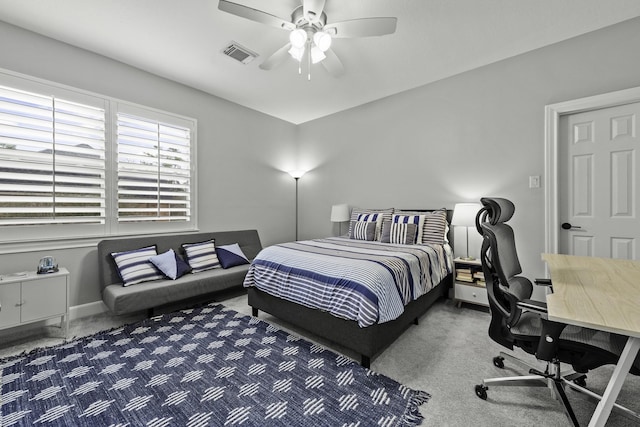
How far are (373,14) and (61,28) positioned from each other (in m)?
2.89

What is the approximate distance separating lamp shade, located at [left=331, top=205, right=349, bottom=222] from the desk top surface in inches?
111

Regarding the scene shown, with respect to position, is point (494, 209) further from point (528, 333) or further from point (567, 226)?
point (567, 226)

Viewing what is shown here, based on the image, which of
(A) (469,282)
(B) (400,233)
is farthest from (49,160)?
(A) (469,282)

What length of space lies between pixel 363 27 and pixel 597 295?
2.21m

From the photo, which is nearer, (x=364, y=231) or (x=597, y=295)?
(x=597, y=295)

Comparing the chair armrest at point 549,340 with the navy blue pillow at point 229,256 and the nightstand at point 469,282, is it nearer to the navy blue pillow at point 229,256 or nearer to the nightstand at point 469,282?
the nightstand at point 469,282

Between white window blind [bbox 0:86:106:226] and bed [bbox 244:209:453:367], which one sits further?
white window blind [bbox 0:86:106:226]

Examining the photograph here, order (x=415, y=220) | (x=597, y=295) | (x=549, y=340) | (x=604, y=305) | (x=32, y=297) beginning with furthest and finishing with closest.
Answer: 1. (x=415, y=220)
2. (x=32, y=297)
3. (x=549, y=340)
4. (x=597, y=295)
5. (x=604, y=305)

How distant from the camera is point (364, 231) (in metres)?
3.68

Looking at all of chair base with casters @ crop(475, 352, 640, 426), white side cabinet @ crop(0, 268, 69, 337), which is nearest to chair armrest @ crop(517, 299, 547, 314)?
chair base with casters @ crop(475, 352, 640, 426)

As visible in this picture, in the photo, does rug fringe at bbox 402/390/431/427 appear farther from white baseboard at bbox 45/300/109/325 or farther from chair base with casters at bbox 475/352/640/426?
white baseboard at bbox 45/300/109/325

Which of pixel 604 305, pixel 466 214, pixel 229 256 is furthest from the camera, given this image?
pixel 229 256

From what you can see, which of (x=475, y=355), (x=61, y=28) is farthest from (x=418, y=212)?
(x=61, y=28)

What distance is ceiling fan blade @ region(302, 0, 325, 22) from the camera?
1.99 meters
